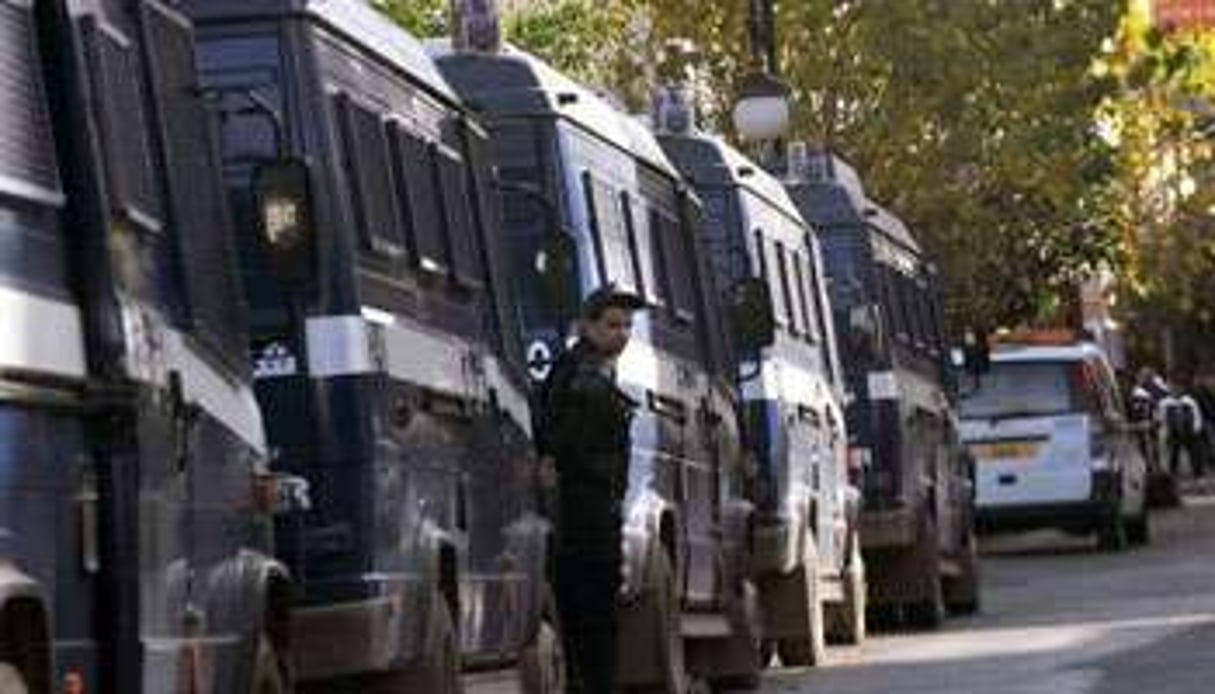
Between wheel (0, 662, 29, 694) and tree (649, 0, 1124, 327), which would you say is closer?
wheel (0, 662, 29, 694)

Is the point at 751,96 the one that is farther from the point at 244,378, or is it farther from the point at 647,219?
the point at 244,378

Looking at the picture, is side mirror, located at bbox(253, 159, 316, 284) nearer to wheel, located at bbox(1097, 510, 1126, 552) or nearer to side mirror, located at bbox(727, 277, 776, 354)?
side mirror, located at bbox(727, 277, 776, 354)

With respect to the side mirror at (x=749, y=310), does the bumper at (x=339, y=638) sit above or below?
below

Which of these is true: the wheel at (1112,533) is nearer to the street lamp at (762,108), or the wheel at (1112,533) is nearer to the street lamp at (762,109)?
the street lamp at (762,108)

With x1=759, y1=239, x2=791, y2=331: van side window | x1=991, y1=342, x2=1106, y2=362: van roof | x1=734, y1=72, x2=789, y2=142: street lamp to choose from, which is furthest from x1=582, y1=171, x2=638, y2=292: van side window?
x1=991, y1=342, x2=1106, y2=362: van roof

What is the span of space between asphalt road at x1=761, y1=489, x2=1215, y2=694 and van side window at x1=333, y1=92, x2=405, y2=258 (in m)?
6.02

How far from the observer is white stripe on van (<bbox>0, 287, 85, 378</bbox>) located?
7.69m

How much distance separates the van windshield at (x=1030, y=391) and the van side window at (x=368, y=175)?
22.6m

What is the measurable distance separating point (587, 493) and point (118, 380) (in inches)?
241

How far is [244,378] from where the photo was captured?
33.7 ft

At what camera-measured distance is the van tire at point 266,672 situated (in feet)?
33.3

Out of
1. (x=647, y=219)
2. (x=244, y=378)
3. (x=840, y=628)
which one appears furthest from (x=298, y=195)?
(x=840, y=628)

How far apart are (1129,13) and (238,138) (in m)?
33.6

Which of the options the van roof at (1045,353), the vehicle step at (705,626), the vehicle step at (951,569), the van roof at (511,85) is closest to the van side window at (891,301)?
the vehicle step at (951,569)
